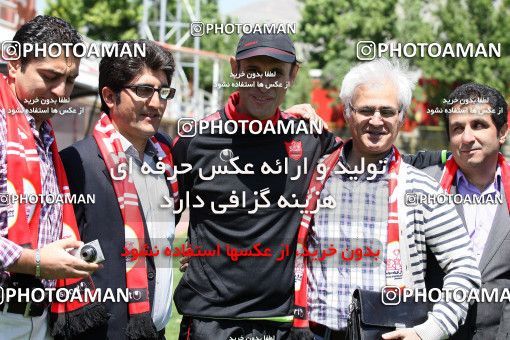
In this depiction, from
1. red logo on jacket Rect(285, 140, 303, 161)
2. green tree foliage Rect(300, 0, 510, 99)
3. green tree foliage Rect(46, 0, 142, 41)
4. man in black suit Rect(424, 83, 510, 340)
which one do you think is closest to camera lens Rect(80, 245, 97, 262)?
red logo on jacket Rect(285, 140, 303, 161)

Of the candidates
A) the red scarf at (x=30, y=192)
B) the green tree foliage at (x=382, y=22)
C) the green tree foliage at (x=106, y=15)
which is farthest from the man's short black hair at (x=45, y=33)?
the green tree foliage at (x=106, y=15)

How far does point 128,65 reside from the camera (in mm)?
3564

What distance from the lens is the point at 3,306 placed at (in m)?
3.09

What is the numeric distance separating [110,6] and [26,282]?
28187mm

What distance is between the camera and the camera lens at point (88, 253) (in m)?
3.07

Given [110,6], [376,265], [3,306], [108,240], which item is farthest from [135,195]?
[110,6]

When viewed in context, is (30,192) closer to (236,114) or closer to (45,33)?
(45,33)

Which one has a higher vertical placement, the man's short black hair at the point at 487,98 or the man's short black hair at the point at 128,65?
the man's short black hair at the point at 128,65

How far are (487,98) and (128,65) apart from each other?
180 cm

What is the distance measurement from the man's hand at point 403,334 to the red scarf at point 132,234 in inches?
42.4

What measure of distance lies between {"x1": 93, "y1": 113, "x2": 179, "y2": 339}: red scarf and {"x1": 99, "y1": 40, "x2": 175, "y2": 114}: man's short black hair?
240mm

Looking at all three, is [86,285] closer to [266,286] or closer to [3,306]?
[3,306]

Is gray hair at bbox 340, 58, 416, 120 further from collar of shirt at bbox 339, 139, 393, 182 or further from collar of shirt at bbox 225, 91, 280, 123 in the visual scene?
collar of shirt at bbox 225, 91, 280, 123

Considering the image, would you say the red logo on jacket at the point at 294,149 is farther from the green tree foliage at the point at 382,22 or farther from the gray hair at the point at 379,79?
the green tree foliage at the point at 382,22
